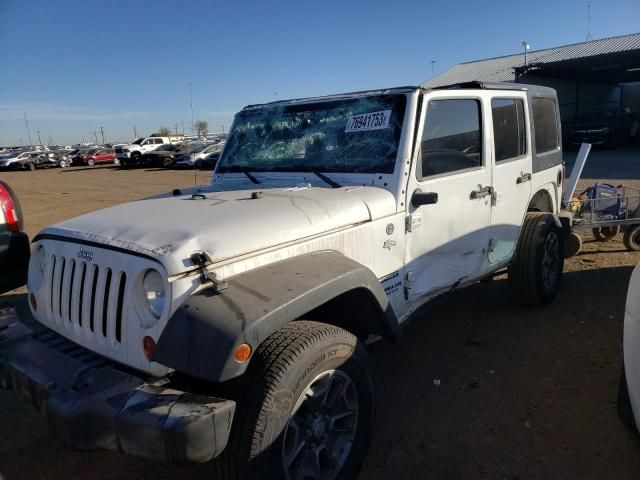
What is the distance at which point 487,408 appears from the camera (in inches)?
126

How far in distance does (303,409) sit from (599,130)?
25750 millimetres

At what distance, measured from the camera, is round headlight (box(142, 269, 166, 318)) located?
212 cm

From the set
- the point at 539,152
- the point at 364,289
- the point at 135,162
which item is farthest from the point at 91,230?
the point at 135,162

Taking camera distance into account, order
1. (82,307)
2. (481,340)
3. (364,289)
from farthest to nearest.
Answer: (481,340)
(364,289)
(82,307)

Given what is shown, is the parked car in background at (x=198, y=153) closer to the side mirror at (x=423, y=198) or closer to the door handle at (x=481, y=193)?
the door handle at (x=481, y=193)

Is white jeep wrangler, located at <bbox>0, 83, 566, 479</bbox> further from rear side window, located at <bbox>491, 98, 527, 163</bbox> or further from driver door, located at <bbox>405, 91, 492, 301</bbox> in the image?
rear side window, located at <bbox>491, 98, 527, 163</bbox>

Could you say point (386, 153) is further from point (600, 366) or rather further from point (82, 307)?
point (600, 366)

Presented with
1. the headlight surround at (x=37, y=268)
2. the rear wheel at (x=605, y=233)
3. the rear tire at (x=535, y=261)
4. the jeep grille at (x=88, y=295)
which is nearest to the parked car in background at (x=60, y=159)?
the rear wheel at (x=605, y=233)

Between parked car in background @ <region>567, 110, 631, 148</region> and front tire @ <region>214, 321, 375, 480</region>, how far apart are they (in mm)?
24411

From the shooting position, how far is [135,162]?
107ft

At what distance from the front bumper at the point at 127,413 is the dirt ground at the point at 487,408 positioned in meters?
0.90

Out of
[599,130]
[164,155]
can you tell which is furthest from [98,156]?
[599,130]

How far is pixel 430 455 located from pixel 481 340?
5.27ft

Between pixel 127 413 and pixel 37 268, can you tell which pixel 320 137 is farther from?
pixel 127 413
